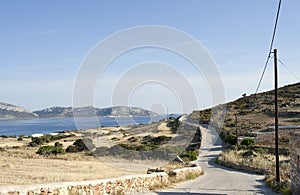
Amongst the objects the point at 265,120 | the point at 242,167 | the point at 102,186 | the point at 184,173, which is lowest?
the point at 242,167

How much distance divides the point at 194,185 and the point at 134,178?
479 centimetres

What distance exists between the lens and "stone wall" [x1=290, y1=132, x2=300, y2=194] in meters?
13.8

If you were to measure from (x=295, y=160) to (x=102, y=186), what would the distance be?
6.87m

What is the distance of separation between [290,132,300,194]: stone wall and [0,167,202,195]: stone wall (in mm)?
6046

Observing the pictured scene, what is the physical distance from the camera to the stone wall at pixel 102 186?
433 inches

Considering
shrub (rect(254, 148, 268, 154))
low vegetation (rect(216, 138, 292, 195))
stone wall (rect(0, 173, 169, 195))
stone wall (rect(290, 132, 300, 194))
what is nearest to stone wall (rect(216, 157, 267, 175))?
low vegetation (rect(216, 138, 292, 195))

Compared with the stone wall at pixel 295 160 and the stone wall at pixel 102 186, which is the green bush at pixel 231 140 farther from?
the stone wall at pixel 295 160

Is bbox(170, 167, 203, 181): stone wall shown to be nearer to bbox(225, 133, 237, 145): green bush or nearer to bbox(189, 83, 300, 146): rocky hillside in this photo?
bbox(189, 83, 300, 146): rocky hillside

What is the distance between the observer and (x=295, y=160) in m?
14.3

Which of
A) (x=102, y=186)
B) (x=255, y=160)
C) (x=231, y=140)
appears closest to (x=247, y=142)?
(x=231, y=140)

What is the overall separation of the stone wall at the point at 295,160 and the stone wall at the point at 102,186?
605 cm

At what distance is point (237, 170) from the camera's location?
101 feet

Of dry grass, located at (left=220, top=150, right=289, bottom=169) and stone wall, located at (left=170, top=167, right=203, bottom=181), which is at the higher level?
dry grass, located at (left=220, top=150, right=289, bottom=169)

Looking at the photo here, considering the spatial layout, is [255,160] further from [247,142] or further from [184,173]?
[247,142]
